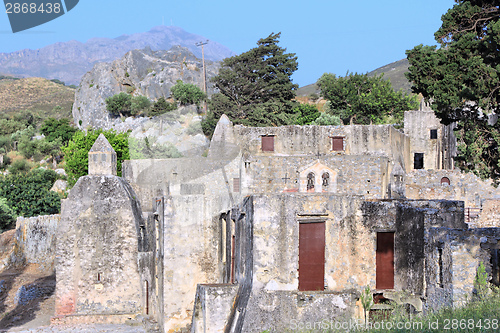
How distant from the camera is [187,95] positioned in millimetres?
68875

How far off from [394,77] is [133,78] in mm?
43565

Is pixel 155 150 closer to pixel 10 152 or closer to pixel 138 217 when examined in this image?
pixel 138 217

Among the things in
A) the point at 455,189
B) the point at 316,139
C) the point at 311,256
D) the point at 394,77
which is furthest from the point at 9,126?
the point at 311,256

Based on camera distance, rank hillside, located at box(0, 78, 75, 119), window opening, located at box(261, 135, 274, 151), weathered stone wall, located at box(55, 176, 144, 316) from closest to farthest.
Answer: weathered stone wall, located at box(55, 176, 144, 316)
window opening, located at box(261, 135, 274, 151)
hillside, located at box(0, 78, 75, 119)

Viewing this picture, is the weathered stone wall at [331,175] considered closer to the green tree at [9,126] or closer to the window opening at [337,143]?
the window opening at [337,143]

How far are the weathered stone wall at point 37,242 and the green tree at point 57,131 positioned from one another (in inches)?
1184

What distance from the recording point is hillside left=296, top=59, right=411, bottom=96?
3713 inches

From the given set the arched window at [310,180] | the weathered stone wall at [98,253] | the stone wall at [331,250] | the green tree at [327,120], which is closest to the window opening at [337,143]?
the arched window at [310,180]

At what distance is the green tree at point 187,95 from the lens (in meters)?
68.6

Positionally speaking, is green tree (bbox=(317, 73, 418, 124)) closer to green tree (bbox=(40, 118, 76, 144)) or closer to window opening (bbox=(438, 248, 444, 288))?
green tree (bbox=(40, 118, 76, 144))

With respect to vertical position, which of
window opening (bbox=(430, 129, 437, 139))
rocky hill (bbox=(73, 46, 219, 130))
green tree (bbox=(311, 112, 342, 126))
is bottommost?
window opening (bbox=(430, 129, 437, 139))

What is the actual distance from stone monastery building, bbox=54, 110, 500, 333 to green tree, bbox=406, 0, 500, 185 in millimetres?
3137

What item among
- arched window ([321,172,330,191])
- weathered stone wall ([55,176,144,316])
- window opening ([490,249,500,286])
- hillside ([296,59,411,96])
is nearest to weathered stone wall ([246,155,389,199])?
arched window ([321,172,330,191])

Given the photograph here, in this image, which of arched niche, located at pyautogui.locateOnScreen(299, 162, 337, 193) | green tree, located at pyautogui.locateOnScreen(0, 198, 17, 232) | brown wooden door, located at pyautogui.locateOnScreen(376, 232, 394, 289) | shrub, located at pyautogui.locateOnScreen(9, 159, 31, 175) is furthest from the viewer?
shrub, located at pyautogui.locateOnScreen(9, 159, 31, 175)
